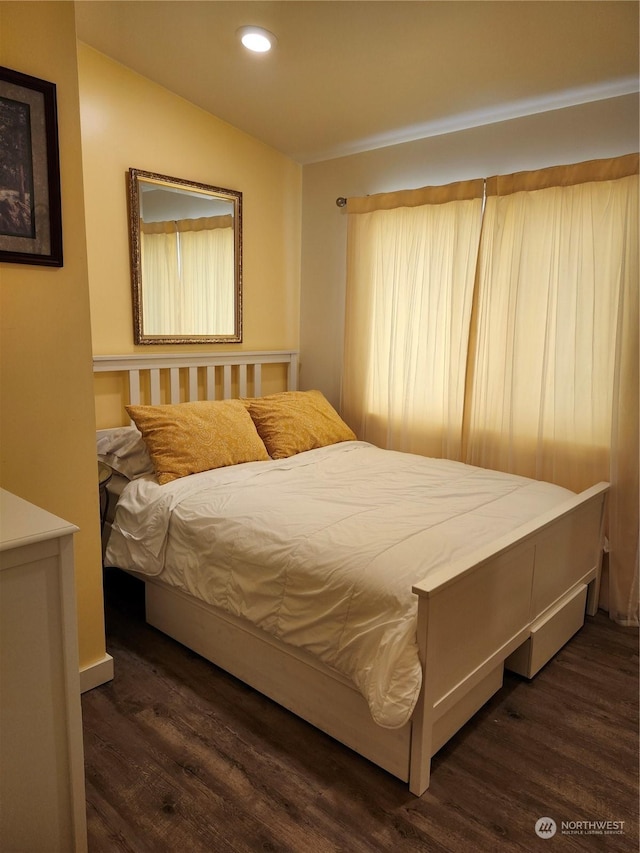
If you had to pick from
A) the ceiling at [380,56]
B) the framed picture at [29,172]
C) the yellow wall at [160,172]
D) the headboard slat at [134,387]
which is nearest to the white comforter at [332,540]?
the headboard slat at [134,387]

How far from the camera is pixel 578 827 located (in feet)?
5.30

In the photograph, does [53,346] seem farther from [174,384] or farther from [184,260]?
[184,260]

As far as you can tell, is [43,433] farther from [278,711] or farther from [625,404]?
[625,404]

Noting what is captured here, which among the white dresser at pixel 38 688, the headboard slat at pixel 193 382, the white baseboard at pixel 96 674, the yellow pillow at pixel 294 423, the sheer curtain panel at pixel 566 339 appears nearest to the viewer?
the white dresser at pixel 38 688

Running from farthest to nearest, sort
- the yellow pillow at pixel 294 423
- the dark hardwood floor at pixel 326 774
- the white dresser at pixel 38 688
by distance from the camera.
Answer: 1. the yellow pillow at pixel 294 423
2. the dark hardwood floor at pixel 326 774
3. the white dresser at pixel 38 688

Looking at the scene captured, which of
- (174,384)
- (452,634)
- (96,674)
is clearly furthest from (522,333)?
(96,674)

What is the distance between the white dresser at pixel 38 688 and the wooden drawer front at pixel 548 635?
160 cm

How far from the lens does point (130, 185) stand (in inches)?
117

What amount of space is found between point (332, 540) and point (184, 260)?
1.99 meters

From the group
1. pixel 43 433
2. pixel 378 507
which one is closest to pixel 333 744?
pixel 378 507

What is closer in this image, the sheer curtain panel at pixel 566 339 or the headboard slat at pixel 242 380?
the sheer curtain panel at pixel 566 339

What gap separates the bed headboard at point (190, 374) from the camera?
305cm

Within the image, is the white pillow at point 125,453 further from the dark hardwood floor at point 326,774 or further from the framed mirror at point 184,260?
the dark hardwood floor at point 326,774

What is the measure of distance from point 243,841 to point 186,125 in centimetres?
324
